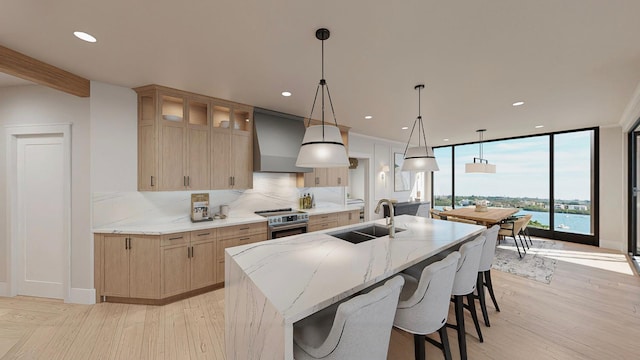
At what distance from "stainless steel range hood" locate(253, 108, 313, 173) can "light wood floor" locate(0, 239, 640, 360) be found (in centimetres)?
197

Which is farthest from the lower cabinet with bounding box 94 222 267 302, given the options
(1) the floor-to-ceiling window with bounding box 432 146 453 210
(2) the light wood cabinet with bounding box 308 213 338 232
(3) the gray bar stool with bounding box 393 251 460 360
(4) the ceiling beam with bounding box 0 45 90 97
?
(1) the floor-to-ceiling window with bounding box 432 146 453 210

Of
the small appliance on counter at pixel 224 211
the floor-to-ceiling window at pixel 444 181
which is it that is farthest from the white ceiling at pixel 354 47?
the floor-to-ceiling window at pixel 444 181

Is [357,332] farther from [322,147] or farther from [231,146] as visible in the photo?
[231,146]

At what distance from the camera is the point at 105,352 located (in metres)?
2.01

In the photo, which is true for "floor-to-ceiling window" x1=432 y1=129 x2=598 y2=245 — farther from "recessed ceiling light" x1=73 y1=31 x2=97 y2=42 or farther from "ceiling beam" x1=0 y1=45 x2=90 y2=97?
"ceiling beam" x1=0 y1=45 x2=90 y2=97

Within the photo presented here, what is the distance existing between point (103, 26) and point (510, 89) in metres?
4.19

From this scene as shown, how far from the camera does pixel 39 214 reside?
2.90m

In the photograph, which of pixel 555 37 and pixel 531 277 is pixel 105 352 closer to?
pixel 555 37

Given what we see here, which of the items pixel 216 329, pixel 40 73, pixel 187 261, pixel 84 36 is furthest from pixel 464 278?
pixel 40 73

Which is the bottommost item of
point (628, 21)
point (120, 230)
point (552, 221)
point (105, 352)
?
point (105, 352)

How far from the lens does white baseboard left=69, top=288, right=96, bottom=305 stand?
2723mm

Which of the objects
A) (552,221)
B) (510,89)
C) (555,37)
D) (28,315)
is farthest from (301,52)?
(552,221)

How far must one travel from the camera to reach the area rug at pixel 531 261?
3.65 meters

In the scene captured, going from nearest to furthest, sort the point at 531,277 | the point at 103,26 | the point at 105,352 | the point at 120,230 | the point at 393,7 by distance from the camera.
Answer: the point at 393,7 < the point at 103,26 < the point at 105,352 < the point at 120,230 < the point at 531,277
